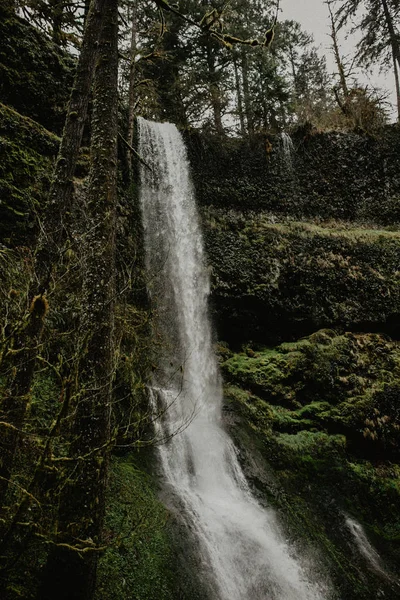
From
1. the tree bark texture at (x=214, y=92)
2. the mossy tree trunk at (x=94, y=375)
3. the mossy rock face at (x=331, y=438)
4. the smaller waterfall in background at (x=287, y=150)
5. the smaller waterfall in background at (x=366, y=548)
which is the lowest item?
the smaller waterfall in background at (x=366, y=548)

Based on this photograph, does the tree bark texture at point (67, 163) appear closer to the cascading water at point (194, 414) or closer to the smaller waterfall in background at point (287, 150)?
the cascading water at point (194, 414)

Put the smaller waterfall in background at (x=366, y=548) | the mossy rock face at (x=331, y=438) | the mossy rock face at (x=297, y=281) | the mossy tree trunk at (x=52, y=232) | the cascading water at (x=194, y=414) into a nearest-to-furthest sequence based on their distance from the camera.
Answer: the mossy tree trunk at (x=52, y=232) → the cascading water at (x=194, y=414) → the smaller waterfall in background at (x=366, y=548) → the mossy rock face at (x=331, y=438) → the mossy rock face at (x=297, y=281)

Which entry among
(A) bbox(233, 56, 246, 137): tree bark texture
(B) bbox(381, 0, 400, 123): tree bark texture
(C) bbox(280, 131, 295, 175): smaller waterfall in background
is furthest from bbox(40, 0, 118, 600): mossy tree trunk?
(B) bbox(381, 0, 400, 123): tree bark texture

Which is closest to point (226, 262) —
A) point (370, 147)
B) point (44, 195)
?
point (44, 195)

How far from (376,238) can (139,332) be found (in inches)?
356

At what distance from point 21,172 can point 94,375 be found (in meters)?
5.82

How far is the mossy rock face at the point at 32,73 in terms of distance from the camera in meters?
9.08

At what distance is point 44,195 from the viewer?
7.74 m

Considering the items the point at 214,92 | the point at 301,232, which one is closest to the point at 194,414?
the point at 301,232

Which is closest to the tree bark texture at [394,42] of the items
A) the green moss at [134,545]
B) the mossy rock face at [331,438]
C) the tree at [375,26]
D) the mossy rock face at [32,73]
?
the tree at [375,26]

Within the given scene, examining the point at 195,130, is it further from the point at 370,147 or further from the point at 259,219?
the point at 370,147

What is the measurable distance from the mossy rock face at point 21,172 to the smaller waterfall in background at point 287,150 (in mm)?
9154

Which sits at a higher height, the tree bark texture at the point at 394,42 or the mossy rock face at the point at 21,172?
the tree bark texture at the point at 394,42

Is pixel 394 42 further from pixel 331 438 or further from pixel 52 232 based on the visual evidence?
pixel 52 232
